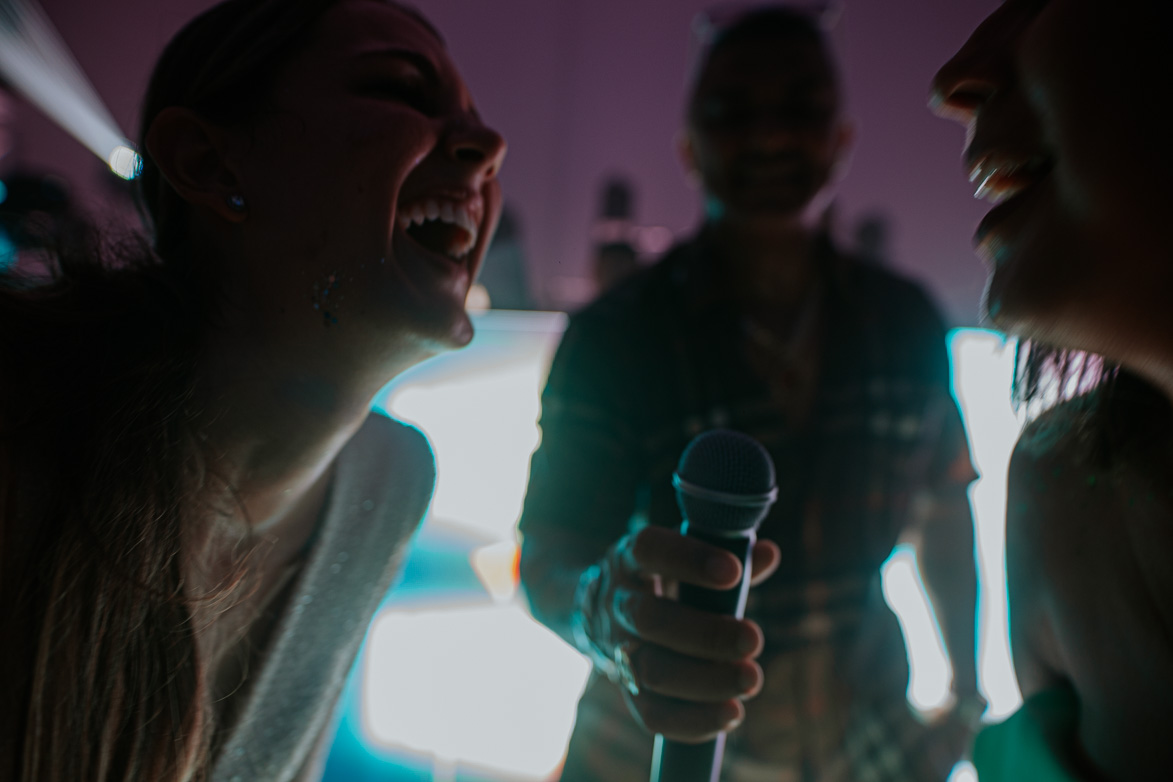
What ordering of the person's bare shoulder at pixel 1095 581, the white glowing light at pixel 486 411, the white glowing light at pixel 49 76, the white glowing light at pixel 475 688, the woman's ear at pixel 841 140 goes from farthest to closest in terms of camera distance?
the white glowing light at pixel 486 411
the white glowing light at pixel 475 688
the woman's ear at pixel 841 140
the white glowing light at pixel 49 76
the person's bare shoulder at pixel 1095 581

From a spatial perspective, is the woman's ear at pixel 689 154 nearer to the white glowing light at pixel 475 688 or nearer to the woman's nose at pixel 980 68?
the woman's nose at pixel 980 68

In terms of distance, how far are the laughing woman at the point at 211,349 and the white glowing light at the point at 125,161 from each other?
3 centimetres

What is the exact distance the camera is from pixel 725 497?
1.86 feet

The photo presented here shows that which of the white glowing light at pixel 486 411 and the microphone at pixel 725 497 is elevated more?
the microphone at pixel 725 497

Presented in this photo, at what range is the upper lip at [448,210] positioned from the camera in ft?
2.19

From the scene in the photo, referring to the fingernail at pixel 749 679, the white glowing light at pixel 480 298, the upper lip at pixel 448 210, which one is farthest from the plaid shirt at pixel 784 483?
the white glowing light at pixel 480 298

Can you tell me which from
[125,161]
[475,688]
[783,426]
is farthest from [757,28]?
[475,688]

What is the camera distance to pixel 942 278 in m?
2.29

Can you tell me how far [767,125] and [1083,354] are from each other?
757 mm

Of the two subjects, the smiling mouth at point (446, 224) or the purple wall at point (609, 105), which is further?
the purple wall at point (609, 105)

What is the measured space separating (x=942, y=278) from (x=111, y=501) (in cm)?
247

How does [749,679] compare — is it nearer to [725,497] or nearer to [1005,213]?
[725,497]

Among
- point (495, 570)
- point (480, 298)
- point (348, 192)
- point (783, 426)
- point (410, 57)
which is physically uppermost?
point (410, 57)

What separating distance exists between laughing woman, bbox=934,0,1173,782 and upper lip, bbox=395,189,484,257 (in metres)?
0.46
